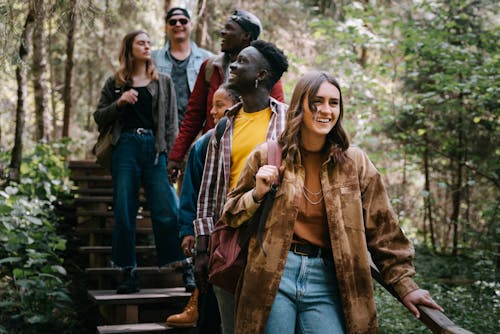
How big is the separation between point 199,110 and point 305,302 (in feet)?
8.82

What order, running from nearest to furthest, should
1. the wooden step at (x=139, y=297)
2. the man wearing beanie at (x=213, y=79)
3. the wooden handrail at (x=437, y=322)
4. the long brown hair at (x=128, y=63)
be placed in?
the wooden handrail at (x=437, y=322)
the man wearing beanie at (x=213, y=79)
the wooden step at (x=139, y=297)
the long brown hair at (x=128, y=63)

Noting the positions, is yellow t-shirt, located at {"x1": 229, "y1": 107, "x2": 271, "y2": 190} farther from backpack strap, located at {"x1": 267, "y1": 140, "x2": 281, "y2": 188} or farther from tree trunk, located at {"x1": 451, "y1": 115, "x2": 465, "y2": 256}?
tree trunk, located at {"x1": 451, "y1": 115, "x2": 465, "y2": 256}

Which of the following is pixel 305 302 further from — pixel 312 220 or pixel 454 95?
pixel 454 95

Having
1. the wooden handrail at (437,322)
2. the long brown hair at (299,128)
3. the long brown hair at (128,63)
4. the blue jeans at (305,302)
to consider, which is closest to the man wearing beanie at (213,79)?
the long brown hair at (128,63)

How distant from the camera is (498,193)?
1070cm

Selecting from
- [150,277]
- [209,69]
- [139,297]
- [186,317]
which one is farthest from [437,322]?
[150,277]

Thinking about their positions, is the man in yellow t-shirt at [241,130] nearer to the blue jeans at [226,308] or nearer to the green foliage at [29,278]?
the blue jeans at [226,308]

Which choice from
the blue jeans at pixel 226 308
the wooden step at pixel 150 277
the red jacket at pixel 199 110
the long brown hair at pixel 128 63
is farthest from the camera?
the wooden step at pixel 150 277

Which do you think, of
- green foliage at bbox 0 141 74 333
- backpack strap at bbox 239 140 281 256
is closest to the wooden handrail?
backpack strap at bbox 239 140 281 256

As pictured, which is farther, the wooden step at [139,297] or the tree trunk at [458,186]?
the tree trunk at [458,186]

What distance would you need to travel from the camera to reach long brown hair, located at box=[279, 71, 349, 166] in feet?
8.93

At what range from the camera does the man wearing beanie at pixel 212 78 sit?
4570mm

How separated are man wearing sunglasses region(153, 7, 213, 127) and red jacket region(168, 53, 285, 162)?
65.0 inches

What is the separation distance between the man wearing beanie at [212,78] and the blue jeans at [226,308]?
1660 millimetres
